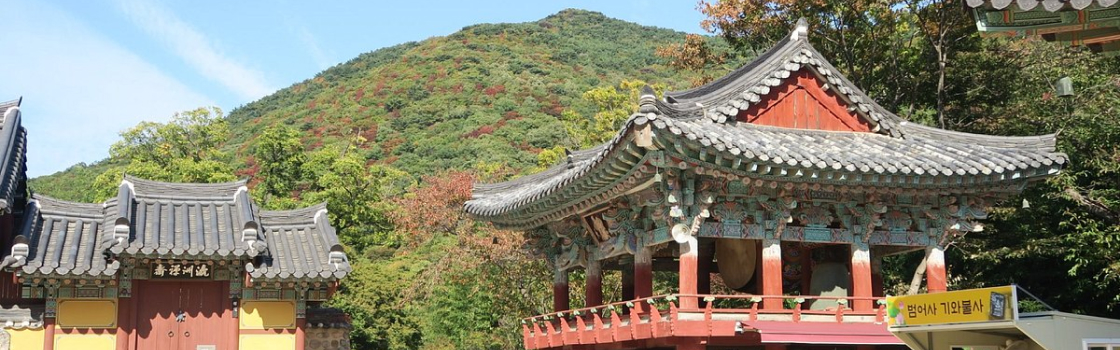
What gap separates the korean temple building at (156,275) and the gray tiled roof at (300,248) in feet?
0.09

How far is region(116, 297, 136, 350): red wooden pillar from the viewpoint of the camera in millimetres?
18828

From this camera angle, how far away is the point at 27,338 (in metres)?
18.5

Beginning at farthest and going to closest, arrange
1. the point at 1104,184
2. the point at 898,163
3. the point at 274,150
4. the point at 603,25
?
the point at 603,25
the point at 274,150
the point at 1104,184
the point at 898,163

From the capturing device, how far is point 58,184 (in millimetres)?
62375

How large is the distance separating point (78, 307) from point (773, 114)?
1229cm

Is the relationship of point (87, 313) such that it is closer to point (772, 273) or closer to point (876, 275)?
point (772, 273)

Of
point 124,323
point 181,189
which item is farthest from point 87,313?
point 181,189

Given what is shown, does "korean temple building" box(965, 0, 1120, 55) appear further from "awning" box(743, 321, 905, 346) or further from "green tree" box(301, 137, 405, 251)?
"green tree" box(301, 137, 405, 251)

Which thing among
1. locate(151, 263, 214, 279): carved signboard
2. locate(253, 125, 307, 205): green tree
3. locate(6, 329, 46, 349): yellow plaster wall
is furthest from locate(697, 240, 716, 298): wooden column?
locate(253, 125, 307, 205): green tree

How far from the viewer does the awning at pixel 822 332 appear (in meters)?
14.7

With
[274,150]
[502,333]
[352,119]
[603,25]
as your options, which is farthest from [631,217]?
[603,25]

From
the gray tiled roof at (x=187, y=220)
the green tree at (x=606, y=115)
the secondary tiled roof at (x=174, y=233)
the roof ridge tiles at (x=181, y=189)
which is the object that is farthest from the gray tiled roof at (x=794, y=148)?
the green tree at (x=606, y=115)

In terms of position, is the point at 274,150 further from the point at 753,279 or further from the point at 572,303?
the point at 753,279

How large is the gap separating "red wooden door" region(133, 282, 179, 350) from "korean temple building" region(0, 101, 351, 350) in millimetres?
18
